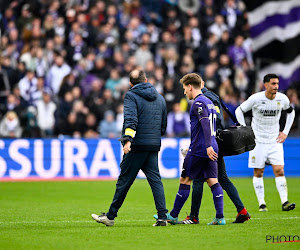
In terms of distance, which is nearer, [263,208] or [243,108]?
[263,208]

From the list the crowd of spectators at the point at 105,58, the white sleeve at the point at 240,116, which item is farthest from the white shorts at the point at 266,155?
the crowd of spectators at the point at 105,58

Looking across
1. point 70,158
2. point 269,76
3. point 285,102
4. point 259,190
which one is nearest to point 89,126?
point 70,158

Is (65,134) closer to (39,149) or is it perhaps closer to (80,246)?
(39,149)

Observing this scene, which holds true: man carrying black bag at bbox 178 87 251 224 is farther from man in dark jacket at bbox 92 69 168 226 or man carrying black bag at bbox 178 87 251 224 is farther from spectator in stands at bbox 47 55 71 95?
spectator in stands at bbox 47 55 71 95

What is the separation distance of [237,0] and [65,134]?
8.44m

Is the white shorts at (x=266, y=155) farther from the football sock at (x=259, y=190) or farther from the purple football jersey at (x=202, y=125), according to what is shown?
the purple football jersey at (x=202, y=125)

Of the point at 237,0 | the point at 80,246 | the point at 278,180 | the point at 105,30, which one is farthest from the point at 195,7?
the point at 80,246

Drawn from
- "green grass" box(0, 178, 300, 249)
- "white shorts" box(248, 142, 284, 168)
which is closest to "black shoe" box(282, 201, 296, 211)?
"green grass" box(0, 178, 300, 249)

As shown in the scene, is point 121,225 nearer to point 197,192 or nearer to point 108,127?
point 197,192

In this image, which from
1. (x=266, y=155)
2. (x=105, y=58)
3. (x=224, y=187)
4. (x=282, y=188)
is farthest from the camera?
(x=105, y=58)

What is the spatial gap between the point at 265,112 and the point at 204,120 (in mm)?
3430

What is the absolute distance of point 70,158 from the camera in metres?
20.2

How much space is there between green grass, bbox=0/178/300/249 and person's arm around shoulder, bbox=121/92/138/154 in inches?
45.9

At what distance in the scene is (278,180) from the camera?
1262 cm
